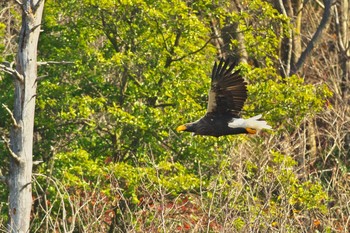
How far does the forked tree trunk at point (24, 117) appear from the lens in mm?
16992

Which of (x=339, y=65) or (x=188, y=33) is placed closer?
(x=188, y=33)

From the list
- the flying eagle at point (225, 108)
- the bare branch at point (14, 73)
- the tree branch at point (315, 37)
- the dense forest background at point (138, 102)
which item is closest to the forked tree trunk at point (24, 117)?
the bare branch at point (14, 73)

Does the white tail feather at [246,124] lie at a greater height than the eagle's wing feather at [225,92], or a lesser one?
lesser

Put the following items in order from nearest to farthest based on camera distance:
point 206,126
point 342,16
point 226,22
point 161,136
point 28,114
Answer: point 206,126 → point 28,114 → point 161,136 → point 226,22 → point 342,16

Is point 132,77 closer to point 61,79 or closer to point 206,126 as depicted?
point 61,79

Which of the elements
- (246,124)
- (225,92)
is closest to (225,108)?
(225,92)

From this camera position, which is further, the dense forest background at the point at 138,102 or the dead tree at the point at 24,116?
the dense forest background at the point at 138,102

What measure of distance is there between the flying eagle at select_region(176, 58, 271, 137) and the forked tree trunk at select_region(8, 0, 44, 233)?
331 cm

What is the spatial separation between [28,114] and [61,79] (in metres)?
2.09

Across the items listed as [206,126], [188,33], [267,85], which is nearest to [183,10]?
[188,33]

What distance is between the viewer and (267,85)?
19.0 m

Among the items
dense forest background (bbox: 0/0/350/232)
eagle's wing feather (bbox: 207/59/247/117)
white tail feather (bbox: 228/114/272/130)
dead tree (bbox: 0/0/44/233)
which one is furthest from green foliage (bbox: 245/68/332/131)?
white tail feather (bbox: 228/114/272/130)

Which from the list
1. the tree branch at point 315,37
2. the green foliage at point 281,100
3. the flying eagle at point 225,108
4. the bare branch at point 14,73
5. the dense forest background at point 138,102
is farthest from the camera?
the tree branch at point 315,37

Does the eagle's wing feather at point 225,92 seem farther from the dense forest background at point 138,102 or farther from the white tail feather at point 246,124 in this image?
the dense forest background at point 138,102
